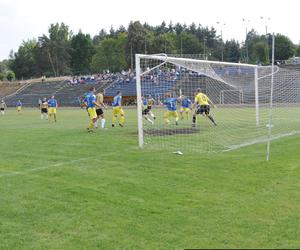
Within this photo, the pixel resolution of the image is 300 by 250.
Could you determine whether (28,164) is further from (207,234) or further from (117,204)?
(207,234)

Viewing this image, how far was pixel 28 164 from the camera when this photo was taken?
456 inches

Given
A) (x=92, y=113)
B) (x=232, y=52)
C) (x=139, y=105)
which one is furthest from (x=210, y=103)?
(x=232, y=52)

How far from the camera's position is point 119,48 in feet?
327

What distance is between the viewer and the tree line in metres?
93.6

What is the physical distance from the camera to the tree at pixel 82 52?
114 meters

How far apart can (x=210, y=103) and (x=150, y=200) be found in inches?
621

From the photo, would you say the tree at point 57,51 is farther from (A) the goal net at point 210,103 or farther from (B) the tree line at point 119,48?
(A) the goal net at point 210,103

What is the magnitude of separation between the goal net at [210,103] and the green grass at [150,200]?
96.0 inches

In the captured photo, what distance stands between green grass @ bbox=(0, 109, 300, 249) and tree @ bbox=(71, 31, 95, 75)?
103 metres

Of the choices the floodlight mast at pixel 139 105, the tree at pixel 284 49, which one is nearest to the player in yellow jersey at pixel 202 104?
the floodlight mast at pixel 139 105

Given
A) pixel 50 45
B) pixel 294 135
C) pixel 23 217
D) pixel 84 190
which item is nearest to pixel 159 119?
pixel 294 135

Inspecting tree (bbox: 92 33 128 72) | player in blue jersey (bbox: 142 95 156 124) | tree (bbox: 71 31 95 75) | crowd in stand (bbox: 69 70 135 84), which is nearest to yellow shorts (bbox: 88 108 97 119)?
player in blue jersey (bbox: 142 95 156 124)

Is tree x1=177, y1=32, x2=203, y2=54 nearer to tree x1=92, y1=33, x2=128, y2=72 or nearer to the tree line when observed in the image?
the tree line

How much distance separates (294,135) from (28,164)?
32.3ft
